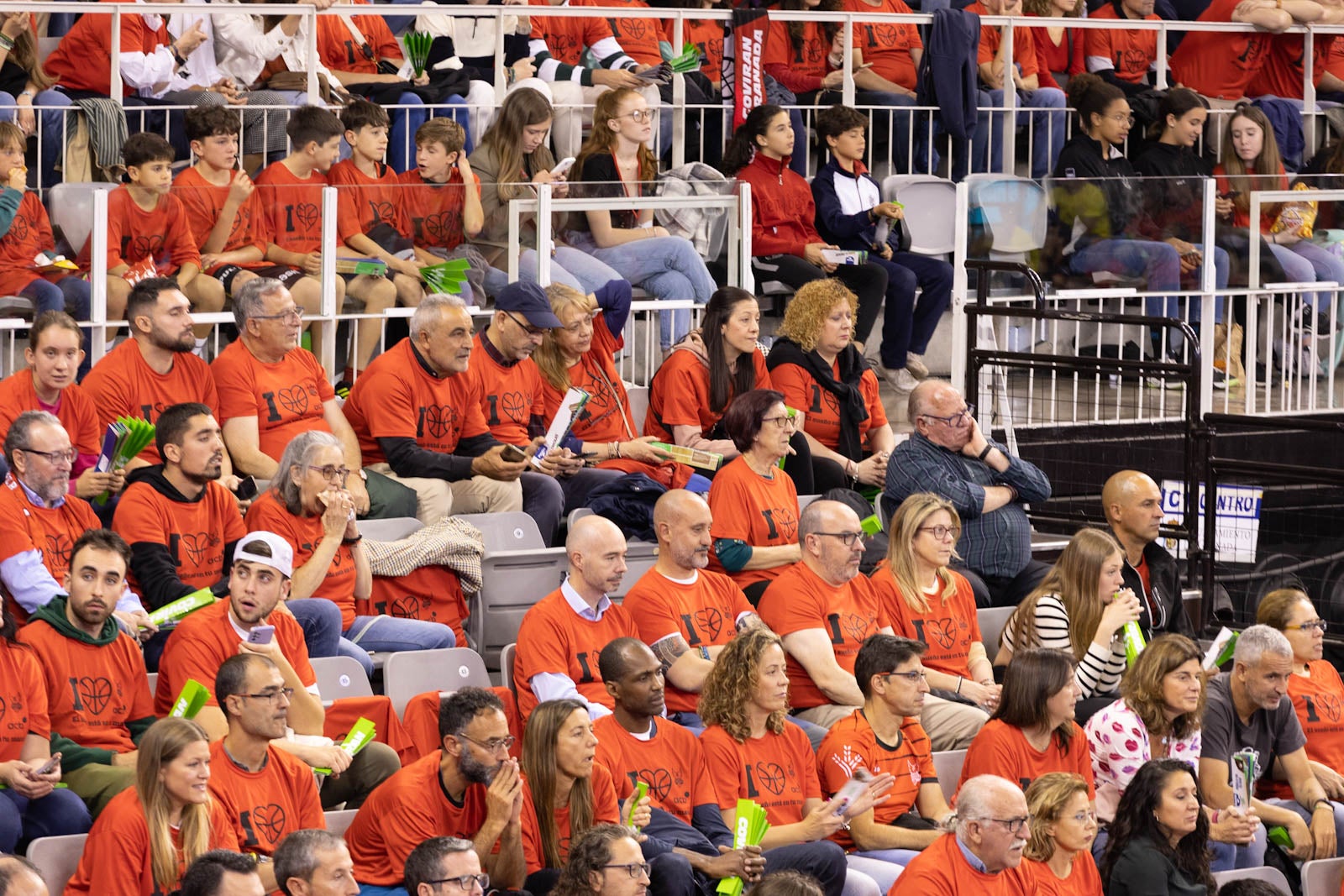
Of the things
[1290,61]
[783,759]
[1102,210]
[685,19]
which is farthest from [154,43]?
[1290,61]

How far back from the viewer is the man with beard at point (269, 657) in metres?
6.66

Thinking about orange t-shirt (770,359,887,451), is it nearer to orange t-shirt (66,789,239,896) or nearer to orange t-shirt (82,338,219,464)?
orange t-shirt (82,338,219,464)

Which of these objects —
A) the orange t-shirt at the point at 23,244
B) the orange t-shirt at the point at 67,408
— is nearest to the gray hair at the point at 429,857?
the orange t-shirt at the point at 67,408

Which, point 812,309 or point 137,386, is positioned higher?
point 812,309

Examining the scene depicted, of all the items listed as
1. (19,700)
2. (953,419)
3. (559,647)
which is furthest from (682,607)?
(19,700)

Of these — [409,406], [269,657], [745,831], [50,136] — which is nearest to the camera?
[745,831]

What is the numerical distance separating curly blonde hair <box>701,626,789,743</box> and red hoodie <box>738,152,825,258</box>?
432 centimetres

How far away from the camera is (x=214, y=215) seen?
896 centimetres

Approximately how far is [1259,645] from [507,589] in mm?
2826

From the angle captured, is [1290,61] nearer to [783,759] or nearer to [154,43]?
[154,43]

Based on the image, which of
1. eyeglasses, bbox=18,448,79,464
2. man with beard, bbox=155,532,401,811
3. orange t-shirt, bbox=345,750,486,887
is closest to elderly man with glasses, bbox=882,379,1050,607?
man with beard, bbox=155,532,401,811

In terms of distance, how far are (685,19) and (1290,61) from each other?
13.9 feet

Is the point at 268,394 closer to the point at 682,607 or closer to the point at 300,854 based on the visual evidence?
the point at 682,607

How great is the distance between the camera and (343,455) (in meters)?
7.65
